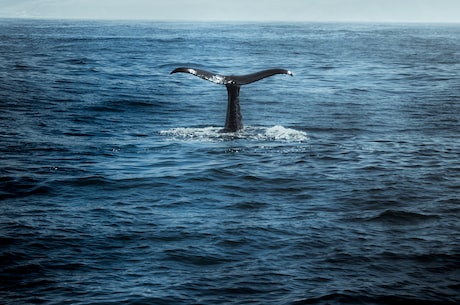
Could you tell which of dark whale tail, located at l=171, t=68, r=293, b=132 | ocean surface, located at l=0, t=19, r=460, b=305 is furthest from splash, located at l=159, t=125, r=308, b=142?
dark whale tail, located at l=171, t=68, r=293, b=132

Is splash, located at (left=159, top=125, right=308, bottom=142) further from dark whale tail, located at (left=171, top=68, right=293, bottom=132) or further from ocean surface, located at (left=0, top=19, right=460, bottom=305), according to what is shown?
dark whale tail, located at (left=171, top=68, right=293, bottom=132)

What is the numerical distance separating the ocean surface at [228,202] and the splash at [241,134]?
6 centimetres

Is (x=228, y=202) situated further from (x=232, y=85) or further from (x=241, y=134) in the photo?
(x=241, y=134)

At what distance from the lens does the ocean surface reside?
987 centimetres

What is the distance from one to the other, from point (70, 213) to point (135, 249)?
235 centimetres

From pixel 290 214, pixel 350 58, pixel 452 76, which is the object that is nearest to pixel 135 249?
pixel 290 214

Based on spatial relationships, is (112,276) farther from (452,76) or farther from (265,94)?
(452,76)

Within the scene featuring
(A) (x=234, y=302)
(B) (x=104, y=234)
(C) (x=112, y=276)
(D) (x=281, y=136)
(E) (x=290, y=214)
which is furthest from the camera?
(D) (x=281, y=136)

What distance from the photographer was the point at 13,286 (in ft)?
31.9

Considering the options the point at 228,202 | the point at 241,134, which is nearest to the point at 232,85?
the point at 241,134

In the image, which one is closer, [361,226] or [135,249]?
[135,249]

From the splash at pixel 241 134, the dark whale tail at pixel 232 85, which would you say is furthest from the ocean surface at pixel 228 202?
the dark whale tail at pixel 232 85

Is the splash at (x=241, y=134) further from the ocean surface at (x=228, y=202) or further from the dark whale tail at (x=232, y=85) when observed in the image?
the dark whale tail at (x=232, y=85)

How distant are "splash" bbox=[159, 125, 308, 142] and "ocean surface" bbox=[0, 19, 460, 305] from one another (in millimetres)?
58
